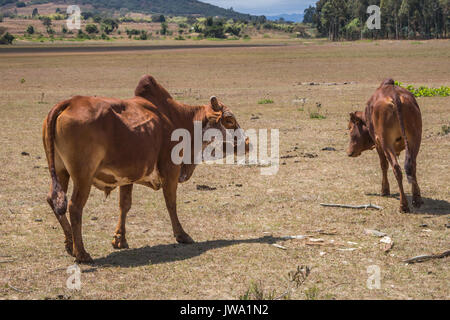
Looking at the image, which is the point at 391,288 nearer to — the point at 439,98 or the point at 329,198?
the point at 329,198

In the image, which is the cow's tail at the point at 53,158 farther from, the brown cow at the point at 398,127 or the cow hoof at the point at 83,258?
the brown cow at the point at 398,127

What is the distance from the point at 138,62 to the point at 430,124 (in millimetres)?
38188

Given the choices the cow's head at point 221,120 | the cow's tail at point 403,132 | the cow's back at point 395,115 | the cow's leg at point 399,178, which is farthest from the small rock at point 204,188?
the cow's tail at point 403,132

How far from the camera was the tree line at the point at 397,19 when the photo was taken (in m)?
113

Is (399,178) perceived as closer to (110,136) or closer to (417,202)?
(417,202)

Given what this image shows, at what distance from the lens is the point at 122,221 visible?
26.5 feet

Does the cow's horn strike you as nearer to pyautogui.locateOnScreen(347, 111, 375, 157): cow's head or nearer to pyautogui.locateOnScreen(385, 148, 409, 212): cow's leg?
pyautogui.locateOnScreen(385, 148, 409, 212): cow's leg

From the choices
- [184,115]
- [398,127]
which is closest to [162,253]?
[184,115]

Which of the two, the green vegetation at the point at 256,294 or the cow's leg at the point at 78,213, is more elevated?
the cow's leg at the point at 78,213

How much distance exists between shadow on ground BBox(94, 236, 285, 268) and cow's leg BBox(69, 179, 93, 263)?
0.72 feet

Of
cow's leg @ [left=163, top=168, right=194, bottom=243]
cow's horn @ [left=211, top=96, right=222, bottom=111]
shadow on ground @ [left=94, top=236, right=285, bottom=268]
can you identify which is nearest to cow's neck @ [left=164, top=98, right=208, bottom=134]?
cow's horn @ [left=211, top=96, right=222, bottom=111]

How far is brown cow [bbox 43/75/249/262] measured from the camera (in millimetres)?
6875

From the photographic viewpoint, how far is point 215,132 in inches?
351
